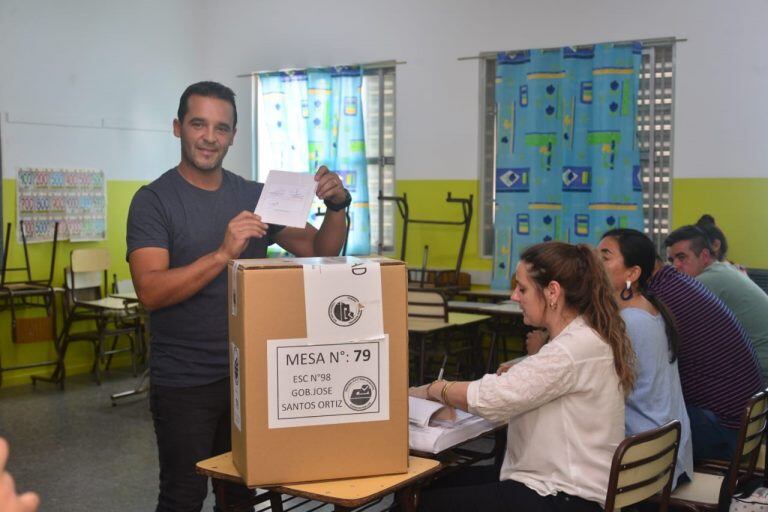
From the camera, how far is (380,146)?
7.73 metres

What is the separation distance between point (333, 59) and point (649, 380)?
576 centimetres

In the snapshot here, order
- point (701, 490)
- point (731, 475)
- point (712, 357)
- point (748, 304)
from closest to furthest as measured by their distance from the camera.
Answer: point (731, 475) → point (701, 490) → point (712, 357) → point (748, 304)

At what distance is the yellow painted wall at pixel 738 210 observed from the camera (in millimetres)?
6078

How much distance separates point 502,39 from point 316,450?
18.5ft

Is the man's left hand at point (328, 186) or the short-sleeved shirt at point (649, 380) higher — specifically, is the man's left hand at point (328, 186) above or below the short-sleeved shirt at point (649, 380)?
above

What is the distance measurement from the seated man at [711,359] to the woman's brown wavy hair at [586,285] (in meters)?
1.04

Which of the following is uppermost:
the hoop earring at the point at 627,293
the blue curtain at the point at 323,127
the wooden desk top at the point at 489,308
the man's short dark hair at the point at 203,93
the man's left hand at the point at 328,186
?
the blue curtain at the point at 323,127

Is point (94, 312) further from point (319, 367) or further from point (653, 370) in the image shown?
point (319, 367)

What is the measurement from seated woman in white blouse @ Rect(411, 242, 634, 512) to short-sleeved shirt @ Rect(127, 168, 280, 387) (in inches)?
23.5

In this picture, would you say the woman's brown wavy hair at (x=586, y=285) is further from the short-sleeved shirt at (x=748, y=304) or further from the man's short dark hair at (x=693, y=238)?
the man's short dark hair at (x=693, y=238)

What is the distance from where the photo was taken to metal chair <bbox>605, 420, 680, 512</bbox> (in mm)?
2172

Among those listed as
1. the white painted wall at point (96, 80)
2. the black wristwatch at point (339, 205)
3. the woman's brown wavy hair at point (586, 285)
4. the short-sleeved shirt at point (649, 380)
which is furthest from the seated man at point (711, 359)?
the white painted wall at point (96, 80)

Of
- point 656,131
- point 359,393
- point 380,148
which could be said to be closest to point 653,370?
point 359,393

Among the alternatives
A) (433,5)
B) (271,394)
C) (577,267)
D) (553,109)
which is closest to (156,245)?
(271,394)
